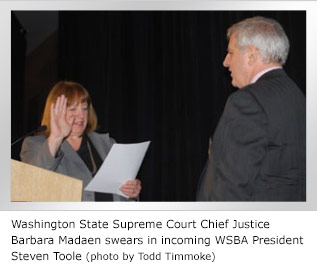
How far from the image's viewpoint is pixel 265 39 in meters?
2.23

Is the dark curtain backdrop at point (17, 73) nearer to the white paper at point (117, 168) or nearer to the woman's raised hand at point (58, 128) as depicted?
the woman's raised hand at point (58, 128)

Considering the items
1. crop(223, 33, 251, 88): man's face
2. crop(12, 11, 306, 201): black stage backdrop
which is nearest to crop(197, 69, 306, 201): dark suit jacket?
crop(223, 33, 251, 88): man's face

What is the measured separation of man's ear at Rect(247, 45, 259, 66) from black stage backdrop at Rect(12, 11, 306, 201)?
4.09 feet

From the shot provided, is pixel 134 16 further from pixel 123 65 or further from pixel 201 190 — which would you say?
pixel 201 190

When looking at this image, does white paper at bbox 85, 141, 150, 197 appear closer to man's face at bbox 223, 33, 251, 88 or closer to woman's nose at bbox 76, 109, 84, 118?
man's face at bbox 223, 33, 251, 88

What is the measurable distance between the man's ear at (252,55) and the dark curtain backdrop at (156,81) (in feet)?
4.10

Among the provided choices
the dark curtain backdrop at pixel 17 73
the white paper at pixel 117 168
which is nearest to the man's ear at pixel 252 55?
the white paper at pixel 117 168

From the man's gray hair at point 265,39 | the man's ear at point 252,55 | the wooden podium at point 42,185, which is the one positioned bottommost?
the wooden podium at point 42,185

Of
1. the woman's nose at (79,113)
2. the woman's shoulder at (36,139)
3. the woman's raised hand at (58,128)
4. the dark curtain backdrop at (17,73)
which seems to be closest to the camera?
the woman's raised hand at (58,128)

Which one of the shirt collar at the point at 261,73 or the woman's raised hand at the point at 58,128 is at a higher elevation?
the shirt collar at the point at 261,73

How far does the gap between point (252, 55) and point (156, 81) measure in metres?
1.35

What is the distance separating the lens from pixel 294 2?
260cm

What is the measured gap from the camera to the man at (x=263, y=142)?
1.97 meters
